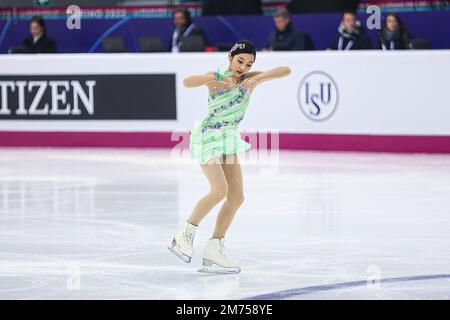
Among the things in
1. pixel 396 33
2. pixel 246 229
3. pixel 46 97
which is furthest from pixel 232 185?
pixel 46 97

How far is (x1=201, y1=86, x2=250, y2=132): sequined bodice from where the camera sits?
6359 mm

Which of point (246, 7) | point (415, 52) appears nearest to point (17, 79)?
point (246, 7)

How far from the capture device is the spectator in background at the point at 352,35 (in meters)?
13.6

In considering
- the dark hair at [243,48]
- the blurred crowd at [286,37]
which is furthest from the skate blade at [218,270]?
the blurred crowd at [286,37]

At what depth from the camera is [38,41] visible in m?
15.0

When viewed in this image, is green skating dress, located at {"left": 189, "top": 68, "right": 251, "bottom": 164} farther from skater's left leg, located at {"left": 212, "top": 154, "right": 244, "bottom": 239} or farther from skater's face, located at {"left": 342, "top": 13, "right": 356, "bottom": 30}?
skater's face, located at {"left": 342, "top": 13, "right": 356, "bottom": 30}

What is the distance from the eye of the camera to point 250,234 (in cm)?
789

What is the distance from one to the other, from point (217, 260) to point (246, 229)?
→ 5.32 ft

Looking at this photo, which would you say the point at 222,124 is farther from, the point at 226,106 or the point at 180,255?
the point at 180,255

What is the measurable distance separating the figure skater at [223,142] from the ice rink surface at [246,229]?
0.62ft

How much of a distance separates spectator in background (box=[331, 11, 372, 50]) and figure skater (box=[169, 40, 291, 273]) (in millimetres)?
7403

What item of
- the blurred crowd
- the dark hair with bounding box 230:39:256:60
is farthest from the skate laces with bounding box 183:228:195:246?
the blurred crowd
